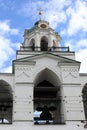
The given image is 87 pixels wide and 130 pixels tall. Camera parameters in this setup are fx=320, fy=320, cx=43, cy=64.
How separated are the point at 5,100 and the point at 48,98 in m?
3.14

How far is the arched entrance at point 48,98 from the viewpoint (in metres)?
22.4

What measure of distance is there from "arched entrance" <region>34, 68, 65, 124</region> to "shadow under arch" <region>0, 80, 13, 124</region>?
1.91 metres

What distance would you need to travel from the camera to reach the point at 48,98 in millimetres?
23422

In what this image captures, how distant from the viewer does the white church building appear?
70.6 ft

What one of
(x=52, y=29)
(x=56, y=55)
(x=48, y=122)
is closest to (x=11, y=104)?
(x=48, y=122)

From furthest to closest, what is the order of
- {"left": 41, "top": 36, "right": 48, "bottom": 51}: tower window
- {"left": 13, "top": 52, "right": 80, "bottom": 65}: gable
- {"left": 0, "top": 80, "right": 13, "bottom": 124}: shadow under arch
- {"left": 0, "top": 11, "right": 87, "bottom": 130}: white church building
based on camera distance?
1. {"left": 41, "top": 36, "right": 48, "bottom": 51}: tower window
2. {"left": 13, "top": 52, "right": 80, "bottom": 65}: gable
3. {"left": 0, "top": 80, "right": 13, "bottom": 124}: shadow under arch
4. {"left": 0, "top": 11, "right": 87, "bottom": 130}: white church building

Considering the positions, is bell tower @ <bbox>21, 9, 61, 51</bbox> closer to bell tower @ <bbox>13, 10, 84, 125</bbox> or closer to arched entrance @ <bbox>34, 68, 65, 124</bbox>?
bell tower @ <bbox>13, 10, 84, 125</bbox>

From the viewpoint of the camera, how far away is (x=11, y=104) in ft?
74.8

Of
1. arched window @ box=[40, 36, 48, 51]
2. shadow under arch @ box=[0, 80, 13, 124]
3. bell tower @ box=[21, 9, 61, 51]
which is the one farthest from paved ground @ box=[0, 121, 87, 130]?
arched window @ box=[40, 36, 48, 51]

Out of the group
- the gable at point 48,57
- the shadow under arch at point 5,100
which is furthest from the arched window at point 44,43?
the shadow under arch at point 5,100

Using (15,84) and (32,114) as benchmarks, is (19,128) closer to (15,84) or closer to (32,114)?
(32,114)

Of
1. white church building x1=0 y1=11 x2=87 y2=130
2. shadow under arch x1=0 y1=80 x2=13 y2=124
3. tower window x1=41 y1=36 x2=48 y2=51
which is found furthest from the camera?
tower window x1=41 y1=36 x2=48 y2=51

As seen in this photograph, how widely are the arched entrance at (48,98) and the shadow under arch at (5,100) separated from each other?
1.91 metres

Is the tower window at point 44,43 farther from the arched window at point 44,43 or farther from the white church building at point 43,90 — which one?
the white church building at point 43,90
